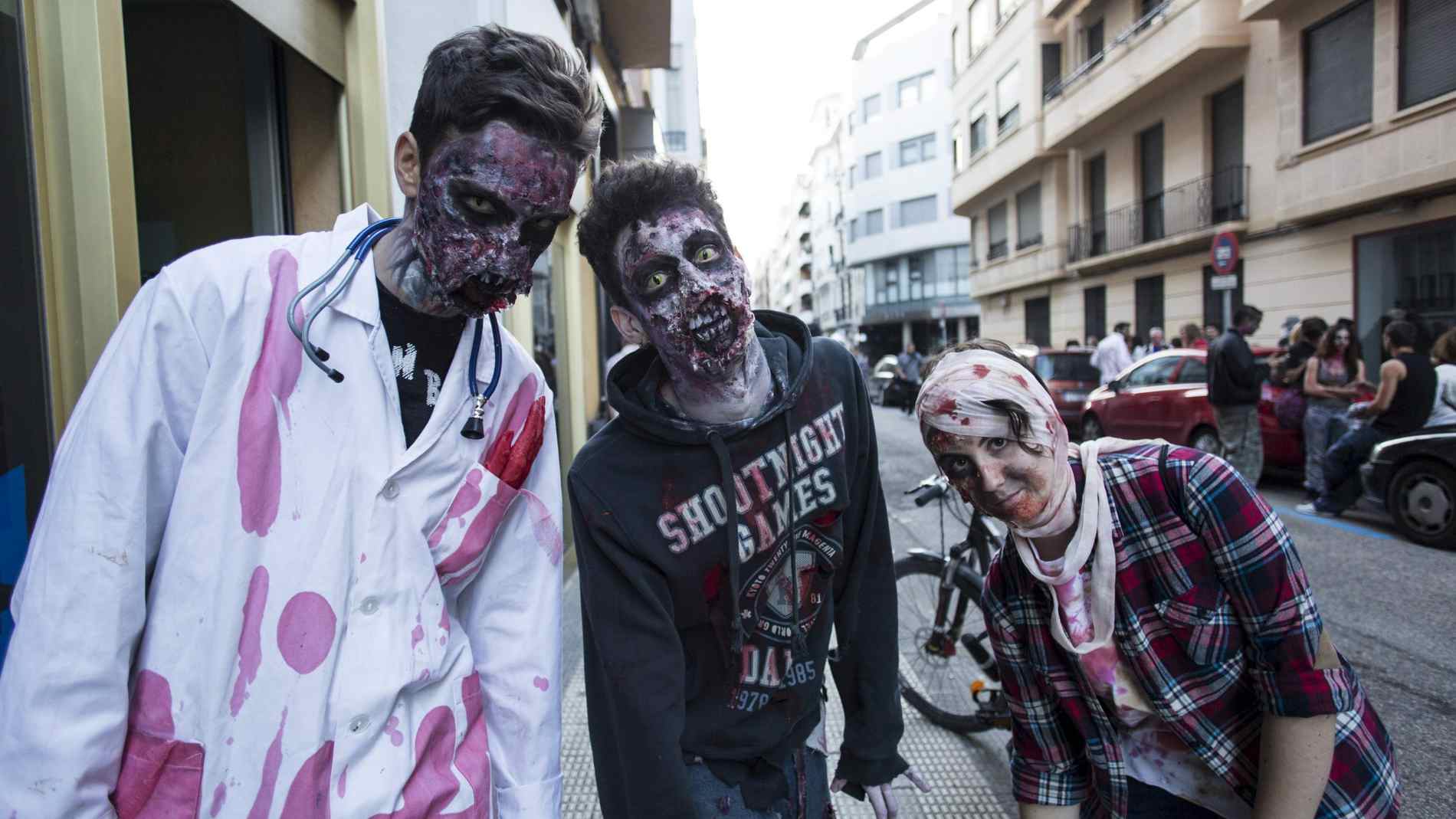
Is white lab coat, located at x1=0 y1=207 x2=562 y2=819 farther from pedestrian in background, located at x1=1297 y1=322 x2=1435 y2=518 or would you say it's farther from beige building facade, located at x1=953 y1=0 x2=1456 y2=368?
beige building facade, located at x1=953 y1=0 x2=1456 y2=368

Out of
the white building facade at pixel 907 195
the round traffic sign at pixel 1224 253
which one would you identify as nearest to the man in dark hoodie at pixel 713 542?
the round traffic sign at pixel 1224 253

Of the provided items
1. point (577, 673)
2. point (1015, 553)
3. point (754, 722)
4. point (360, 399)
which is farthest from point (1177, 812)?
point (577, 673)

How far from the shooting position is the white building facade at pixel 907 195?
45.4m

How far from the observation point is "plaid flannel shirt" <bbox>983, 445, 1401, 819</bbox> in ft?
5.16

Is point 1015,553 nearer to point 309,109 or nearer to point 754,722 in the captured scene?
point 754,722

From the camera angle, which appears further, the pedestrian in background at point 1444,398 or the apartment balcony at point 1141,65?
the apartment balcony at point 1141,65

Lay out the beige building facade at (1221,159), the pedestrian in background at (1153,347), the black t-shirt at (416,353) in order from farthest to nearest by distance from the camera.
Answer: the pedestrian in background at (1153,347) < the beige building facade at (1221,159) < the black t-shirt at (416,353)

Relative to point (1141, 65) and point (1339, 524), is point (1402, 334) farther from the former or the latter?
point (1141, 65)

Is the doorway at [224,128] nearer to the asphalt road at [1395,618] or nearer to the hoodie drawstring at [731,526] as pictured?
the hoodie drawstring at [731,526]

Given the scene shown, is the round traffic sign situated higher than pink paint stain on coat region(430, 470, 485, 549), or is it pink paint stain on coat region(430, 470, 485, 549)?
the round traffic sign

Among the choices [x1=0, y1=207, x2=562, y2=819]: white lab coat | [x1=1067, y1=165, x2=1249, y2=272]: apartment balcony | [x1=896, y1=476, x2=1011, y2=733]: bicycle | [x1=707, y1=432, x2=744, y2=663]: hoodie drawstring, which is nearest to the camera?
[x1=0, y1=207, x2=562, y2=819]: white lab coat

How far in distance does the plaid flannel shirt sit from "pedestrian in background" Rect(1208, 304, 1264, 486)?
263 inches

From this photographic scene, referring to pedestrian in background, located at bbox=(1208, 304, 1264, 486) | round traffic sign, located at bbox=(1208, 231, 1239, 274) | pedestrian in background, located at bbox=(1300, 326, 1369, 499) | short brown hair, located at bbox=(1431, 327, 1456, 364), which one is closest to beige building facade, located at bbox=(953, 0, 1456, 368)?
round traffic sign, located at bbox=(1208, 231, 1239, 274)

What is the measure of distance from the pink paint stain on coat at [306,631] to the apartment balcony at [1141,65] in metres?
18.6
